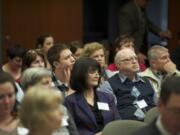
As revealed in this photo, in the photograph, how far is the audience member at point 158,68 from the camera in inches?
240

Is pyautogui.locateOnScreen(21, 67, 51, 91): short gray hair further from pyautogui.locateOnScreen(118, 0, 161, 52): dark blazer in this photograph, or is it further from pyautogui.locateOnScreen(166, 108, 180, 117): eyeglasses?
pyautogui.locateOnScreen(118, 0, 161, 52): dark blazer

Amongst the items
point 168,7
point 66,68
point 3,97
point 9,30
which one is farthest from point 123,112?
point 168,7

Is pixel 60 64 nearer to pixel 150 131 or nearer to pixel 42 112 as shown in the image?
pixel 42 112

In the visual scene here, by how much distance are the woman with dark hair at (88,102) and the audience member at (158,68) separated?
4.28ft

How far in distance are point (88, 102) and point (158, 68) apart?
70.3 inches

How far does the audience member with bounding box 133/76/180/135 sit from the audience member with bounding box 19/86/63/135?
17.4 inches

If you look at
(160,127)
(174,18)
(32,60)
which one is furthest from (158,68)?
(160,127)

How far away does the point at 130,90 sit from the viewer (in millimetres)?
5527

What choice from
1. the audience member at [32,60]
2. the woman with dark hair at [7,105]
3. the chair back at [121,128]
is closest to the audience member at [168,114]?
the chair back at [121,128]

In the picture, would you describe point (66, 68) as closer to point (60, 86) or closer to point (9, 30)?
point (60, 86)

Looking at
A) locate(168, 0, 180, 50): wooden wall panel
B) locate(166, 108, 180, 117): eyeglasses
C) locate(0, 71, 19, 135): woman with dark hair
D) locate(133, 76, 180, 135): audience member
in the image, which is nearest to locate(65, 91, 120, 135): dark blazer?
locate(0, 71, 19, 135): woman with dark hair

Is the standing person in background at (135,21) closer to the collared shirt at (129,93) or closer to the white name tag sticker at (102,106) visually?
the collared shirt at (129,93)

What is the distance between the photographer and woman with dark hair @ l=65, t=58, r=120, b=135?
4.65 metres

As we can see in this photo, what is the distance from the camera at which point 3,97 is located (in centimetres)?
353
